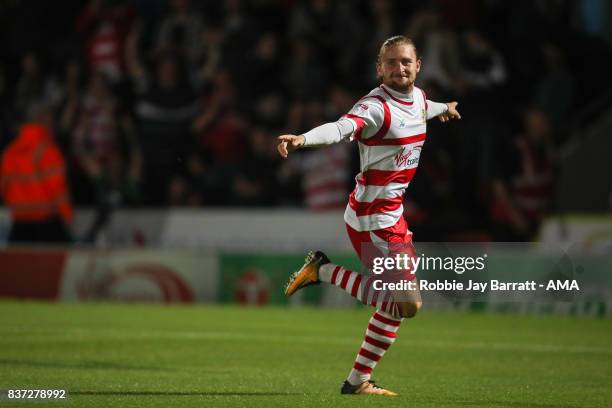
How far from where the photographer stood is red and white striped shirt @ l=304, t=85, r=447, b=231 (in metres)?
8.68

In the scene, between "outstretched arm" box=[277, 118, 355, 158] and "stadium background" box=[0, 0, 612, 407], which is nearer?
"outstretched arm" box=[277, 118, 355, 158]

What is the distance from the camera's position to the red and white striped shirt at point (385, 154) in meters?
8.68

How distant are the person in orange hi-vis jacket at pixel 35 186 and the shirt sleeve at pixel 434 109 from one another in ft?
33.3

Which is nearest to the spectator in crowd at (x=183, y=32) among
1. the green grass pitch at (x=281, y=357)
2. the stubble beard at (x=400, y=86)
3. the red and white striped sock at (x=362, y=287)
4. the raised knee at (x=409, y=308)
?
the green grass pitch at (x=281, y=357)

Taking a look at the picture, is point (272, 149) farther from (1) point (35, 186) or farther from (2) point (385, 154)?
(2) point (385, 154)

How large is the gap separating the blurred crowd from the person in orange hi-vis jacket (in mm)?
1052

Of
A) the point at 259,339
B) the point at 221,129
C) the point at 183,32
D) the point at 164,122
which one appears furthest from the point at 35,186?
the point at 259,339

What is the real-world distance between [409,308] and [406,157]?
3.43 feet

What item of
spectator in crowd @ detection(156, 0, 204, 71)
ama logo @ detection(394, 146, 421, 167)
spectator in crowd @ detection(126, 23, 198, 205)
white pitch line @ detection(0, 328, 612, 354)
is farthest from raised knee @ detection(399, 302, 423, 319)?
spectator in crowd @ detection(156, 0, 204, 71)

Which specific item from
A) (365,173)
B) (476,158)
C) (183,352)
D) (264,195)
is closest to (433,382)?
(365,173)

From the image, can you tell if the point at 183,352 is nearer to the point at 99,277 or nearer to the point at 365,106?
the point at 365,106

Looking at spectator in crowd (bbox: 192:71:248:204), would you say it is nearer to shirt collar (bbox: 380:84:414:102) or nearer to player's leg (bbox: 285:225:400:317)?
player's leg (bbox: 285:225:400:317)

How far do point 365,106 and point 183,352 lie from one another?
13.5ft

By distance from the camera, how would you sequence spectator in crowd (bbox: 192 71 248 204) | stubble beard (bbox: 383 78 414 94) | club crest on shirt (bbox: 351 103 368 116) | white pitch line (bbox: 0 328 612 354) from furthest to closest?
spectator in crowd (bbox: 192 71 248 204) → white pitch line (bbox: 0 328 612 354) → stubble beard (bbox: 383 78 414 94) → club crest on shirt (bbox: 351 103 368 116)
